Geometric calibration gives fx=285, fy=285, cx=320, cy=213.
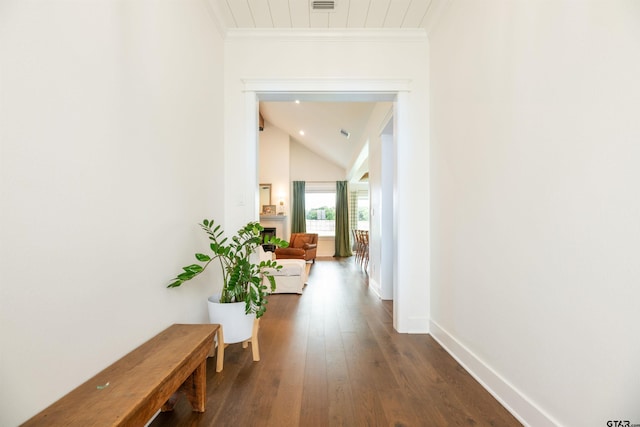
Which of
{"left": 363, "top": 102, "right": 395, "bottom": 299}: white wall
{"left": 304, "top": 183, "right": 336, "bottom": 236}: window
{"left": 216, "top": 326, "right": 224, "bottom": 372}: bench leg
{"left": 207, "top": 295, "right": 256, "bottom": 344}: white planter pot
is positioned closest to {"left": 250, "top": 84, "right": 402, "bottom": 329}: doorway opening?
{"left": 363, "top": 102, "right": 395, "bottom": 299}: white wall

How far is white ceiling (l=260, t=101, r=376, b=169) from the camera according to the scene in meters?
5.06

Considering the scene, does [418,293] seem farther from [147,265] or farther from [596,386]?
[147,265]

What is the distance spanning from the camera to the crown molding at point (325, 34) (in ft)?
8.95

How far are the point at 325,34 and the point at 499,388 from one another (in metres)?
3.10

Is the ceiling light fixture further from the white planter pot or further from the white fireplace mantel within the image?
the white fireplace mantel

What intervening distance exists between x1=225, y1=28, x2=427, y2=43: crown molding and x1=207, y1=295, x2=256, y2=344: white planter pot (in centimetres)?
245

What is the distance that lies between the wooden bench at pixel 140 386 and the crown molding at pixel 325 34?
263cm

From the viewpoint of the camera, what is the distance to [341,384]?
6.03 ft

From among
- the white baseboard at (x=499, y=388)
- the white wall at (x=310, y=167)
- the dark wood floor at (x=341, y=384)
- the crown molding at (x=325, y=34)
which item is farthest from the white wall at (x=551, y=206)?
the white wall at (x=310, y=167)

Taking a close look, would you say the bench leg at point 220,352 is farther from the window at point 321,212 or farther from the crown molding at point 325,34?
the window at point 321,212

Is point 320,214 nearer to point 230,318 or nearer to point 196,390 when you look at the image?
point 230,318

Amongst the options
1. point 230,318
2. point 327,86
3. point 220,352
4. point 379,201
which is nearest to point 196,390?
point 220,352

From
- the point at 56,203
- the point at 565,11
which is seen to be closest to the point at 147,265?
the point at 56,203

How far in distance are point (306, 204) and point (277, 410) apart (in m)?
8.28
